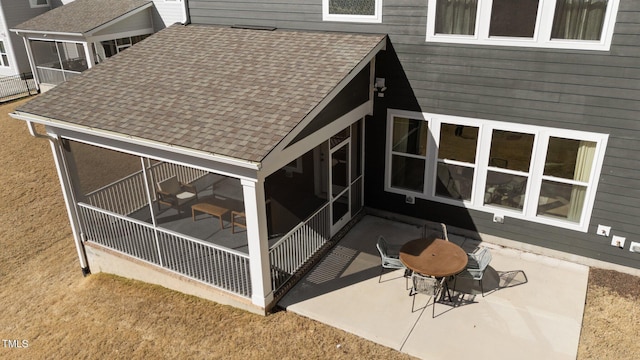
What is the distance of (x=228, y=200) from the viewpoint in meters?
11.2

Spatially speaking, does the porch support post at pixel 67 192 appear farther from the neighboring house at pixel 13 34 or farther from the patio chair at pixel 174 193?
the neighboring house at pixel 13 34

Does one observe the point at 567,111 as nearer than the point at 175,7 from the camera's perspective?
Yes

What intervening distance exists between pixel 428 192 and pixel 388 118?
1873 mm

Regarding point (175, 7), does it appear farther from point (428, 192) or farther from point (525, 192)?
point (525, 192)

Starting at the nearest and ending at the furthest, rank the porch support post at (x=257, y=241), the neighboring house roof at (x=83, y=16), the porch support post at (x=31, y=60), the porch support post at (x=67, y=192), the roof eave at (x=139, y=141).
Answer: the roof eave at (x=139, y=141), the porch support post at (x=257, y=241), the porch support post at (x=67, y=192), the neighboring house roof at (x=83, y=16), the porch support post at (x=31, y=60)

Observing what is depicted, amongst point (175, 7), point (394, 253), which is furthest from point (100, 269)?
point (175, 7)

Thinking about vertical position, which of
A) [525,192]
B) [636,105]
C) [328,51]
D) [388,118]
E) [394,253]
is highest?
[328,51]

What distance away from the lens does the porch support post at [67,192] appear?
9.07 m

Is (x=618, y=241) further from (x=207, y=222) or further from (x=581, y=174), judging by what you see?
(x=207, y=222)

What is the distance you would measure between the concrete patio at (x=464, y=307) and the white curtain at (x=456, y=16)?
447cm

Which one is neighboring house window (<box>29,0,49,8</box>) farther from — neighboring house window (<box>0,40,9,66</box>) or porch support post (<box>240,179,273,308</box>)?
porch support post (<box>240,179,273,308</box>)

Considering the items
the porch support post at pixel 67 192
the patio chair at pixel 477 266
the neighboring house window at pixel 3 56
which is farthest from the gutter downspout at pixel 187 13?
the neighboring house window at pixel 3 56

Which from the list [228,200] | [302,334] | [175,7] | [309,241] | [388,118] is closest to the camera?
[302,334]

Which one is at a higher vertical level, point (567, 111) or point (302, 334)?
point (567, 111)
